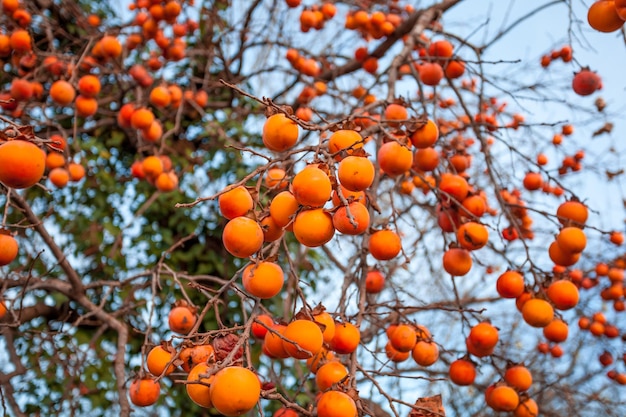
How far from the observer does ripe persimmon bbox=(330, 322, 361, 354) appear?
1341 millimetres

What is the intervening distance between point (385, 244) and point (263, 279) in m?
0.45

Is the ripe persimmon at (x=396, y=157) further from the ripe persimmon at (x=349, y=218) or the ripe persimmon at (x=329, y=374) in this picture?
the ripe persimmon at (x=329, y=374)

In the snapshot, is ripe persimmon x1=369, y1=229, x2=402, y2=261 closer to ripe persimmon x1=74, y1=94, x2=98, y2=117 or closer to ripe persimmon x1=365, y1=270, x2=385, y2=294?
ripe persimmon x1=365, y1=270, x2=385, y2=294

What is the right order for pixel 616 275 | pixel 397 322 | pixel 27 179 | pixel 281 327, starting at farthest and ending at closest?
pixel 616 275 < pixel 397 322 < pixel 281 327 < pixel 27 179

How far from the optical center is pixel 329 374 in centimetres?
132

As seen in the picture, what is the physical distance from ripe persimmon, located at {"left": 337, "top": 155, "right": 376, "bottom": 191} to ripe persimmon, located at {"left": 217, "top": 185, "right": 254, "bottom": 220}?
22 cm

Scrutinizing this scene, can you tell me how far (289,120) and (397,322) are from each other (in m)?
0.81

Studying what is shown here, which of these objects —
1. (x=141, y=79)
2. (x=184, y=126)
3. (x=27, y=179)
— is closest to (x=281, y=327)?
(x=27, y=179)

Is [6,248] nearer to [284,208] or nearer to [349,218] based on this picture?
[284,208]

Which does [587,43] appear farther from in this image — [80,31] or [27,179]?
[80,31]

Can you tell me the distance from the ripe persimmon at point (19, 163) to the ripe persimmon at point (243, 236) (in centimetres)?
47

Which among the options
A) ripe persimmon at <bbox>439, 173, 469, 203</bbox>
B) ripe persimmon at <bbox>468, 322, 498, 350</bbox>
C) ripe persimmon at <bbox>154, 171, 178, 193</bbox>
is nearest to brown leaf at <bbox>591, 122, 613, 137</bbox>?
ripe persimmon at <bbox>439, 173, 469, 203</bbox>

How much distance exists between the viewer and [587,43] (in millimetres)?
2189

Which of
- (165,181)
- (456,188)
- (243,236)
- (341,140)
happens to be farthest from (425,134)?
(165,181)
